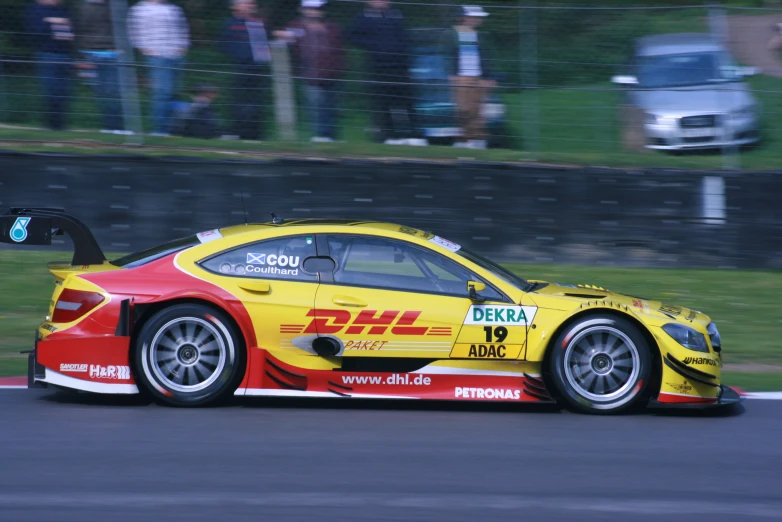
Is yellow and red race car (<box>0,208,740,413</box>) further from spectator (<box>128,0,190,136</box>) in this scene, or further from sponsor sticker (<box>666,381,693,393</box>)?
spectator (<box>128,0,190,136</box>)

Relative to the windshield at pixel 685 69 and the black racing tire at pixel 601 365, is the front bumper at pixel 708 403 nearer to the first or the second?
the black racing tire at pixel 601 365

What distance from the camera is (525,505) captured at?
4.83m

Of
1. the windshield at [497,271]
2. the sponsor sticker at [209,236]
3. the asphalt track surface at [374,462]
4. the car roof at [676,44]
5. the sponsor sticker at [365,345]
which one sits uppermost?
the car roof at [676,44]

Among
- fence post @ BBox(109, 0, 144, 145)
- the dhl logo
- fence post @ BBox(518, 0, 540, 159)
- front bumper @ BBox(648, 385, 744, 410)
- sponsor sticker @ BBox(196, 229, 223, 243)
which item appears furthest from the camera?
fence post @ BBox(518, 0, 540, 159)

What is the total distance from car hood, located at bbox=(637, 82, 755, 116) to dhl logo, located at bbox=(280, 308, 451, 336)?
5.61 meters

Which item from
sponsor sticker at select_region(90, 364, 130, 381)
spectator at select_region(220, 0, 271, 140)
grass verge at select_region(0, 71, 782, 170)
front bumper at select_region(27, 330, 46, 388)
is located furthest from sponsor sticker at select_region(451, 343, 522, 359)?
spectator at select_region(220, 0, 271, 140)

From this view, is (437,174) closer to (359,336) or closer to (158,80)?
(158,80)

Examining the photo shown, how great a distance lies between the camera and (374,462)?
5.41 metres

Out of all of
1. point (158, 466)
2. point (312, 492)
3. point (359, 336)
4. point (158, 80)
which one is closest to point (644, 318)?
point (359, 336)

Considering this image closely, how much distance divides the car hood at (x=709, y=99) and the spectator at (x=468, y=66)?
6.21 ft

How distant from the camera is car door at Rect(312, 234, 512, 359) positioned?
6316 millimetres

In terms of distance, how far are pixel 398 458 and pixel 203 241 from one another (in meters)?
2.07

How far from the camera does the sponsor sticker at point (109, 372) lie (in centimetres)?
636

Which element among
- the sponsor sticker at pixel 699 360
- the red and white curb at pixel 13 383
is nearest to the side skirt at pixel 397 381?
the sponsor sticker at pixel 699 360
